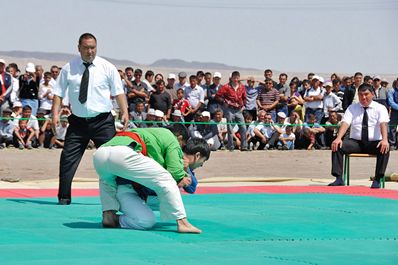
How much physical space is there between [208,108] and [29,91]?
13.5 feet

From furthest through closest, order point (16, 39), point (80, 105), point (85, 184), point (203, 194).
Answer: point (16, 39)
point (85, 184)
point (203, 194)
point (80, 105)

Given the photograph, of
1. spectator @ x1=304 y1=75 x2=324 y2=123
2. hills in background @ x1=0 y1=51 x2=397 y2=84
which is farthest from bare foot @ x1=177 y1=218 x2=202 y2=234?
hills in background @ x1=0 y1=51 x2=397 y2=84

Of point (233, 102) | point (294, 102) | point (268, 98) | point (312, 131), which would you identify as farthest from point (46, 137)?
point (312, 131)

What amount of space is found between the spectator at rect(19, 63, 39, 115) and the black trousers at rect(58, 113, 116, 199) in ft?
31.1

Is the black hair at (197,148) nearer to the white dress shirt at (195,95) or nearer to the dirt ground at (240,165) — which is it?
the dirt ground at (240,165)

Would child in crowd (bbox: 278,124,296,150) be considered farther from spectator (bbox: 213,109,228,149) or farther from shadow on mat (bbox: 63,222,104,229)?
shadow on mat (bbox: 63,222,104,229)

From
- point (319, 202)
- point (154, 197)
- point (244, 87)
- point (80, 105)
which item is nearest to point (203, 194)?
point (319, 202)

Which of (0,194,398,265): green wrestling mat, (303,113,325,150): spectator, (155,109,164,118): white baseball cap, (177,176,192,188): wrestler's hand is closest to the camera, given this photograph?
(0,194,398,265): green wrestling mat

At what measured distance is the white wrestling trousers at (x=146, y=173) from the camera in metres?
8.61

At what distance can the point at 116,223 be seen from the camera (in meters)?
9.02

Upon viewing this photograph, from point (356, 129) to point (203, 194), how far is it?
11.1ft

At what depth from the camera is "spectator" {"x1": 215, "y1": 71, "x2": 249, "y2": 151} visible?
2180 centimetres

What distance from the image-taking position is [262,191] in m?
14.4

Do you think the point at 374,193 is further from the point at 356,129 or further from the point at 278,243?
the point at 278,243
